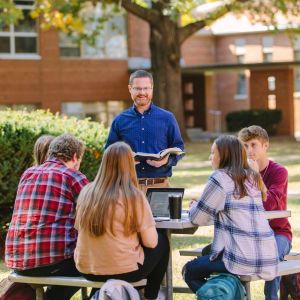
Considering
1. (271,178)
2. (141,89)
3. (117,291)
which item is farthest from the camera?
(141,89)

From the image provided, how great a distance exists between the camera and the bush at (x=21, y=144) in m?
9.84

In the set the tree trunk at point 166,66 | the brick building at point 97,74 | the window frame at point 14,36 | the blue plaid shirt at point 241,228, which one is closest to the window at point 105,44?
the brick building at point 97,74

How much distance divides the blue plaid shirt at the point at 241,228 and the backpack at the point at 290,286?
2.45 ft

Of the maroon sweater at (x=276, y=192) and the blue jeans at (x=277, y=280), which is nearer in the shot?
the blue jeans at (x=277, y=280)

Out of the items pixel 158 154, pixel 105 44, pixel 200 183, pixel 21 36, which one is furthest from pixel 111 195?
pixel 105 44

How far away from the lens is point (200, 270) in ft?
20.2

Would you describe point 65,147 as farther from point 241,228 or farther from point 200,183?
point 200,183

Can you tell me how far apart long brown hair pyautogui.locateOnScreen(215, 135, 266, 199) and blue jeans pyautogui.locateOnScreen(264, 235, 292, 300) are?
77cm

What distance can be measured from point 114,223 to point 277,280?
1.59 meters

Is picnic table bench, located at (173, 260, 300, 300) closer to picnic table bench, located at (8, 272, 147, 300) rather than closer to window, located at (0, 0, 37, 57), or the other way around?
picnic table bench, located at (8, 272, 147, 300)

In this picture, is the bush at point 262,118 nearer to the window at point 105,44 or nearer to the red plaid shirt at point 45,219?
the window at point 105,44

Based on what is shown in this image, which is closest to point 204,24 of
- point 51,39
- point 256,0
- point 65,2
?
point 256,0

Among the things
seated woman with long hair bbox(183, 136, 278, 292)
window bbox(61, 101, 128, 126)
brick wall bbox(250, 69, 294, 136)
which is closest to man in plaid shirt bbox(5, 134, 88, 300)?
seated woman with long hair bbox(183, 136, 278, 292)

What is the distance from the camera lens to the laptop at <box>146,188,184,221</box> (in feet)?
20.9
